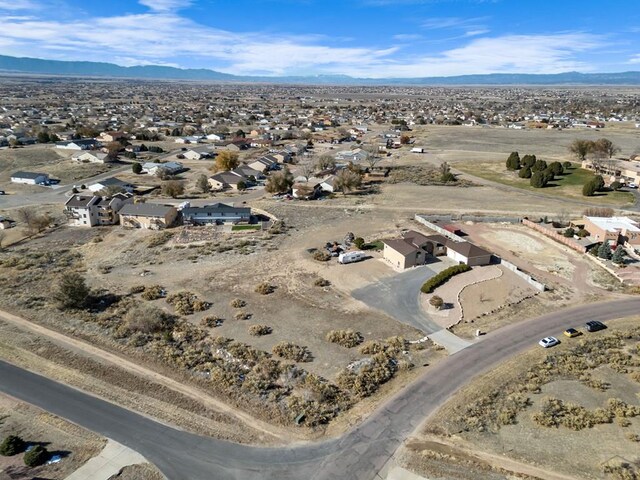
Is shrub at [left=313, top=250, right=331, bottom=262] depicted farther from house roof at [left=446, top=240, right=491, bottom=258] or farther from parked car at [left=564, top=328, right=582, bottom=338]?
parked car at [left=564, top=328, right=582, bottom=338]

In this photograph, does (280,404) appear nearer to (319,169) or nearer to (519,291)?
(519,291)

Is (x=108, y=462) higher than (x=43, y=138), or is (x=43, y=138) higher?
(x=43, y=138)

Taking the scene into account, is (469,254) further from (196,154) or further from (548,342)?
(196,154)

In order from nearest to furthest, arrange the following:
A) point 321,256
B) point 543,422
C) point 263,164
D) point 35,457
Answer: point 35,457 → point 543,422 → point 321,256 → point 263,164

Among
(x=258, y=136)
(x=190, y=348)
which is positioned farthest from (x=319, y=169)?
(x=190, y=348)

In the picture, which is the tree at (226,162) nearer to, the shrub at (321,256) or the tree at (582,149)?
the shrub at (321,256)

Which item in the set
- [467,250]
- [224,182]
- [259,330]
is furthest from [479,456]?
[224,182]

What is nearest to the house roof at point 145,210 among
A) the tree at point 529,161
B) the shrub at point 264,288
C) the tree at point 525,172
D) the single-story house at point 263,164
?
the shrub at point 264,288
